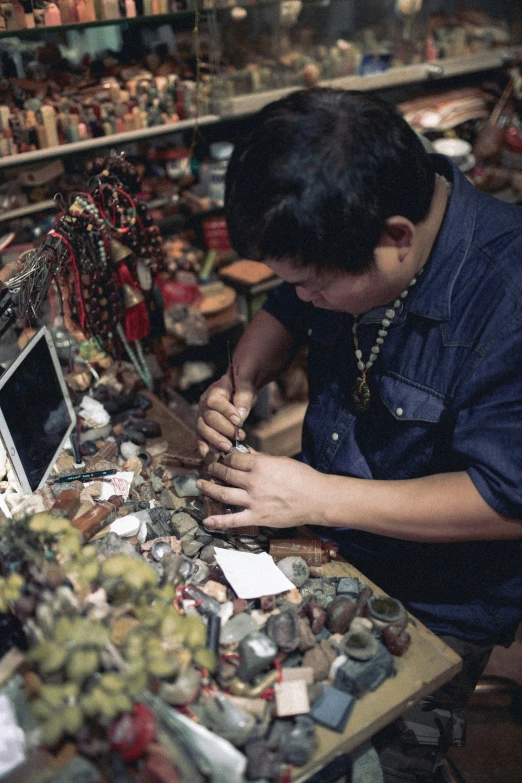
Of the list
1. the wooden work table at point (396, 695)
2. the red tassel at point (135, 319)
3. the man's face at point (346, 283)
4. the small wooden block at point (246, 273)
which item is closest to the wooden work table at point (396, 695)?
the wooden work table at point (396, 695)

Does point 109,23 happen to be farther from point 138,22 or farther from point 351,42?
point 351,42

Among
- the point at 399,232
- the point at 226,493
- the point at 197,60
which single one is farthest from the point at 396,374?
the point at 197,60

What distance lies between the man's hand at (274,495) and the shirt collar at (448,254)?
18.7 inches

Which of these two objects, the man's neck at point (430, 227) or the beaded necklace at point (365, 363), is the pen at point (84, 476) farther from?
the man's neck at point (430, 227)

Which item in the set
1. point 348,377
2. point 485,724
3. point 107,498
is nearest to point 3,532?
point 107,498

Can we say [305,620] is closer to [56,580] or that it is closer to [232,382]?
[56,580]

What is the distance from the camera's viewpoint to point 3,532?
1.23 m

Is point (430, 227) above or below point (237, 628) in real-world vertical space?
above

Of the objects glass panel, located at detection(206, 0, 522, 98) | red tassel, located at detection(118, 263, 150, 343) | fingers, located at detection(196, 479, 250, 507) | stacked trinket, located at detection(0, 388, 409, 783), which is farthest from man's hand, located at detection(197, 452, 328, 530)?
glass panel, located at detection(206, 0, 522, 98)

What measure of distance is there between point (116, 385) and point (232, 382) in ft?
1.52

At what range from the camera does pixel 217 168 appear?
2.98 metres

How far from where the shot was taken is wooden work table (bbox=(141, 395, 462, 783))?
106 cm

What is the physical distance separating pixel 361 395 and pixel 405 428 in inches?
6.3

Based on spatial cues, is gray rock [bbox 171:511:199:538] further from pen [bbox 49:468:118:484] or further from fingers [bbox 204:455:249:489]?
pen [bbox 49:468:118:484]
